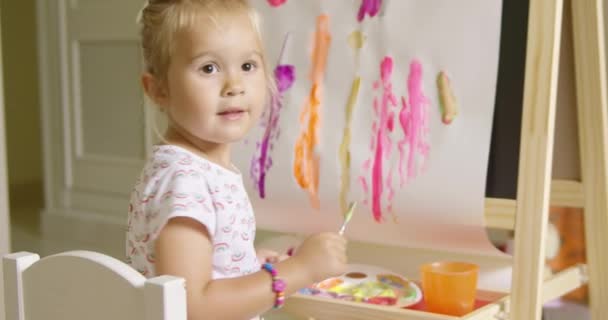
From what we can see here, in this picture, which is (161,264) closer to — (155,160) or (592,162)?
(155,160)

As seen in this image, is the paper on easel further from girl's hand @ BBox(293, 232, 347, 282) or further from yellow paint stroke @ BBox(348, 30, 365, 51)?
girl's hand @ BBox(293, 232, 347, 282)

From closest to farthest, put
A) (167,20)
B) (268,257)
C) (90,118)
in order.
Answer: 1. (167,20)
2. (268,257)
3. (90,118)

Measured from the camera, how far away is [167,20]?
3.24 feet

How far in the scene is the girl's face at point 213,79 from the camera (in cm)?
98

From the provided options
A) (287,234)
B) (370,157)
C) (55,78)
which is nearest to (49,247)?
(55,78)

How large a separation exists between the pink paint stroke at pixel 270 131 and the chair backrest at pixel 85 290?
55cm

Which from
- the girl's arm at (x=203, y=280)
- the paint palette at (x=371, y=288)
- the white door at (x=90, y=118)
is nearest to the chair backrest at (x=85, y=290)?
the girl's arm at (x=203, y=280)

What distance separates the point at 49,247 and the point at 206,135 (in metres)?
2.24

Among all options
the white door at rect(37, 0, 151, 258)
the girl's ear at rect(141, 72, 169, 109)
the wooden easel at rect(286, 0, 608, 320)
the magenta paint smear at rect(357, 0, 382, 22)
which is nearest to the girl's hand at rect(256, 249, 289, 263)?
the wooden easel at rect(286, 0, 608, 320)

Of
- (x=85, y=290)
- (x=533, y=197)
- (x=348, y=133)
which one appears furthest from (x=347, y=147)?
(x=85, y=290)

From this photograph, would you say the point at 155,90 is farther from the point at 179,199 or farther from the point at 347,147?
the point at 347,147

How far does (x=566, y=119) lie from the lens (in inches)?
53.0

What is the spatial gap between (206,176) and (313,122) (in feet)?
1.49

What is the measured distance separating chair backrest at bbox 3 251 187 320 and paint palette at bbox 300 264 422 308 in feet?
1.43
